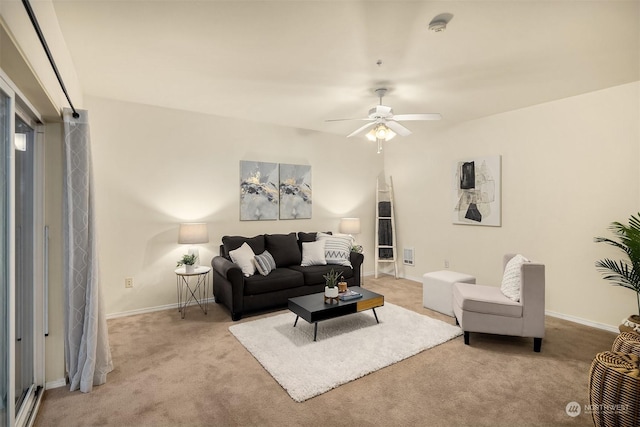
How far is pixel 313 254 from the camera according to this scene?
15.5 feet

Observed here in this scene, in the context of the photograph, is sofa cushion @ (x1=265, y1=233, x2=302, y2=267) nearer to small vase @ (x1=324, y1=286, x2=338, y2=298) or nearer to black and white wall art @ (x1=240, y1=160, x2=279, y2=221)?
black and white wall art @ (x1=240, y1=160, x2=279, y2=221)

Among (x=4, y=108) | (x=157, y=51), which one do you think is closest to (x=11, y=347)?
(x=4, y=108)

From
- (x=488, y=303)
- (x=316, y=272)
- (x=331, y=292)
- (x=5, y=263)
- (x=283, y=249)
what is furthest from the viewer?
(x=283, y=249)

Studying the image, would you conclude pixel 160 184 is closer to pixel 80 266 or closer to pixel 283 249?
pixel 283 249

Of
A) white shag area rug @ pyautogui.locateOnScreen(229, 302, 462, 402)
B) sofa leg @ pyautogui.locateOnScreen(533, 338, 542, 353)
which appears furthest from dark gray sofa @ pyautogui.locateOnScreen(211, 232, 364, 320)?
sofa leg @ pyautogui.locateOnScreen(533, 338, 542, 353)

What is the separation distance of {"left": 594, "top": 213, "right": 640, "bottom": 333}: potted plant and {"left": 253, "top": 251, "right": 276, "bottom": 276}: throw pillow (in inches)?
145

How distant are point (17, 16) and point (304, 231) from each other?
4.35 meters

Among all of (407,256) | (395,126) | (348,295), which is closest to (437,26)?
(395,126)

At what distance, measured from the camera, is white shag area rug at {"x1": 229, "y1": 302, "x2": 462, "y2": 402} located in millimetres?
2488

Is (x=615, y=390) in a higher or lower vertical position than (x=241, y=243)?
lower

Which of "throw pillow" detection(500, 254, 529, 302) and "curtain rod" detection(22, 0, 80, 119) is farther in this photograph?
"throw pillow" detection(500, 254, 529, 302)

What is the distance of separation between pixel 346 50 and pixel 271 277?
8.85 ft

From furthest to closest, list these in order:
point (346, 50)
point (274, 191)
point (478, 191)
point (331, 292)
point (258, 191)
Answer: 1. point (274, 191)
2. point (258, 191)
3. point (478, 191)
4. point (331, 292)
5. point (346, 50)

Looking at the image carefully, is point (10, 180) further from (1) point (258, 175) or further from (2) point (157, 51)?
(1) point (258, 175)
